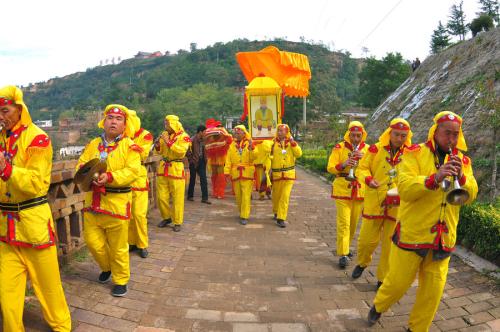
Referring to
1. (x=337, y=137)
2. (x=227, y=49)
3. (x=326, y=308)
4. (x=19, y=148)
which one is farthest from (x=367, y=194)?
(x=227, y=49)

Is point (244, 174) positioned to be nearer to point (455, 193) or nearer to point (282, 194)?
point (282, 194)

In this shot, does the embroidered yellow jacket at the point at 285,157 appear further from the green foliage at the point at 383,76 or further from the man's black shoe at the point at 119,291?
the green foliage at the point at 383,76

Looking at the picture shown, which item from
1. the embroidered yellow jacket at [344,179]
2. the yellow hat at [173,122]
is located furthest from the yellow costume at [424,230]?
the yellow hat at [173,122]

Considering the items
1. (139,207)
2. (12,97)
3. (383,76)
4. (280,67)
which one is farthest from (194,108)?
(12,97)

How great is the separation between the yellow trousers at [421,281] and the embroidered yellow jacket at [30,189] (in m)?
2.85

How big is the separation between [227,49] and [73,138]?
64.1 meters

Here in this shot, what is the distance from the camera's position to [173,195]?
21.0 ft

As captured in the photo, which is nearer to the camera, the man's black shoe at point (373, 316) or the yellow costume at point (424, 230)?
the yellow costume at point (424, 230)

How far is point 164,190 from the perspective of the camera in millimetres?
6508

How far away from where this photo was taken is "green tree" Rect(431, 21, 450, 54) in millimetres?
34056

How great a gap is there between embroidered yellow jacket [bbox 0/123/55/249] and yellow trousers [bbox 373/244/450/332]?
2.85m

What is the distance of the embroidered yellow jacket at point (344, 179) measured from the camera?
16.8ft

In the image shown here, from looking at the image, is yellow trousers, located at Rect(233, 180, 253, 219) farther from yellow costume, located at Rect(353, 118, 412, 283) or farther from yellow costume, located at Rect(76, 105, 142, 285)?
yellow costume, located at Rect(76, 105, 142, 285)

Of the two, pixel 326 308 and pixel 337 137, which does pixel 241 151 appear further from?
pixel 337 137
